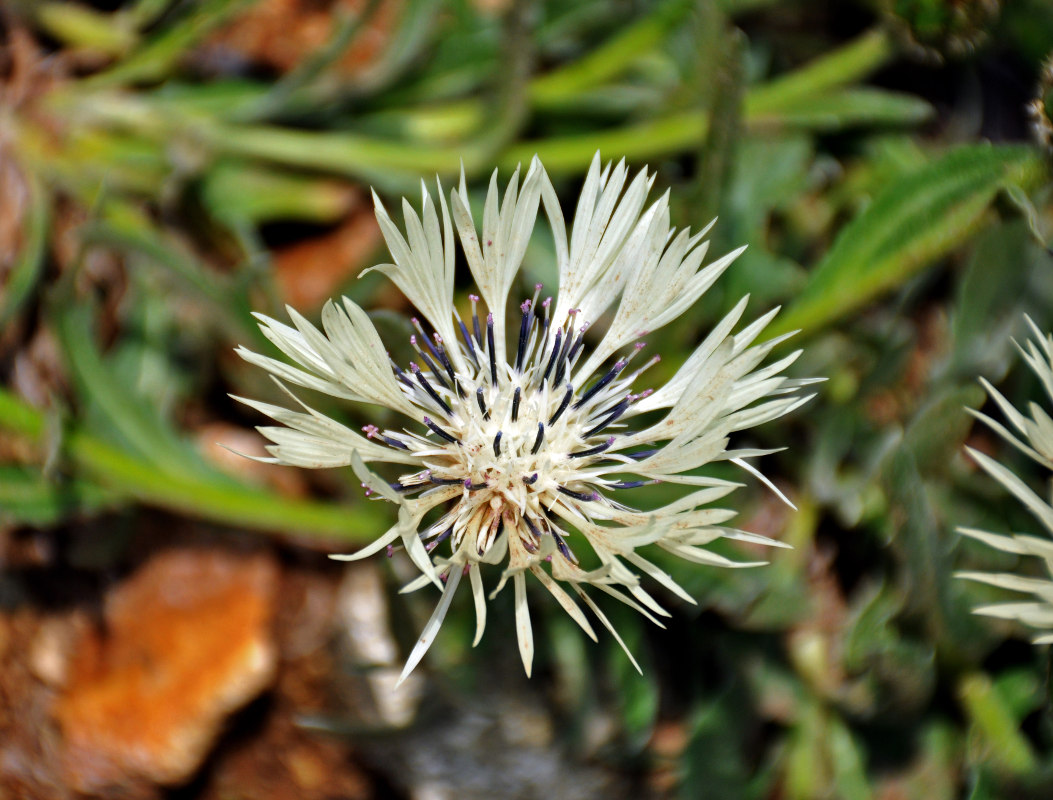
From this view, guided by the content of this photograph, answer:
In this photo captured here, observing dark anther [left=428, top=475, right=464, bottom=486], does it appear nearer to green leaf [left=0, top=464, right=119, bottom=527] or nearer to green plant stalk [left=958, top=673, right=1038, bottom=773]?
green leaf [left=0, top=464, right=119, bottom=527]

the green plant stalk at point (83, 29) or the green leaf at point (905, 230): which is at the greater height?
the green plant stalk at point (83, 29)

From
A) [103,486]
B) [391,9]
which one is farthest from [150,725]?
[391,9]

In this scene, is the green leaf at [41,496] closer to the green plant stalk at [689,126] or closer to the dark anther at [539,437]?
the dark anther at [539,437]

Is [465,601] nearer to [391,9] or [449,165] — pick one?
[449,165]

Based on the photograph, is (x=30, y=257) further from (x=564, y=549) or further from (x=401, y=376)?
(x=564, y=549)

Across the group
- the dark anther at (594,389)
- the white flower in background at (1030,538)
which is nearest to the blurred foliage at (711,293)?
the white flower in background at (1030,538)
